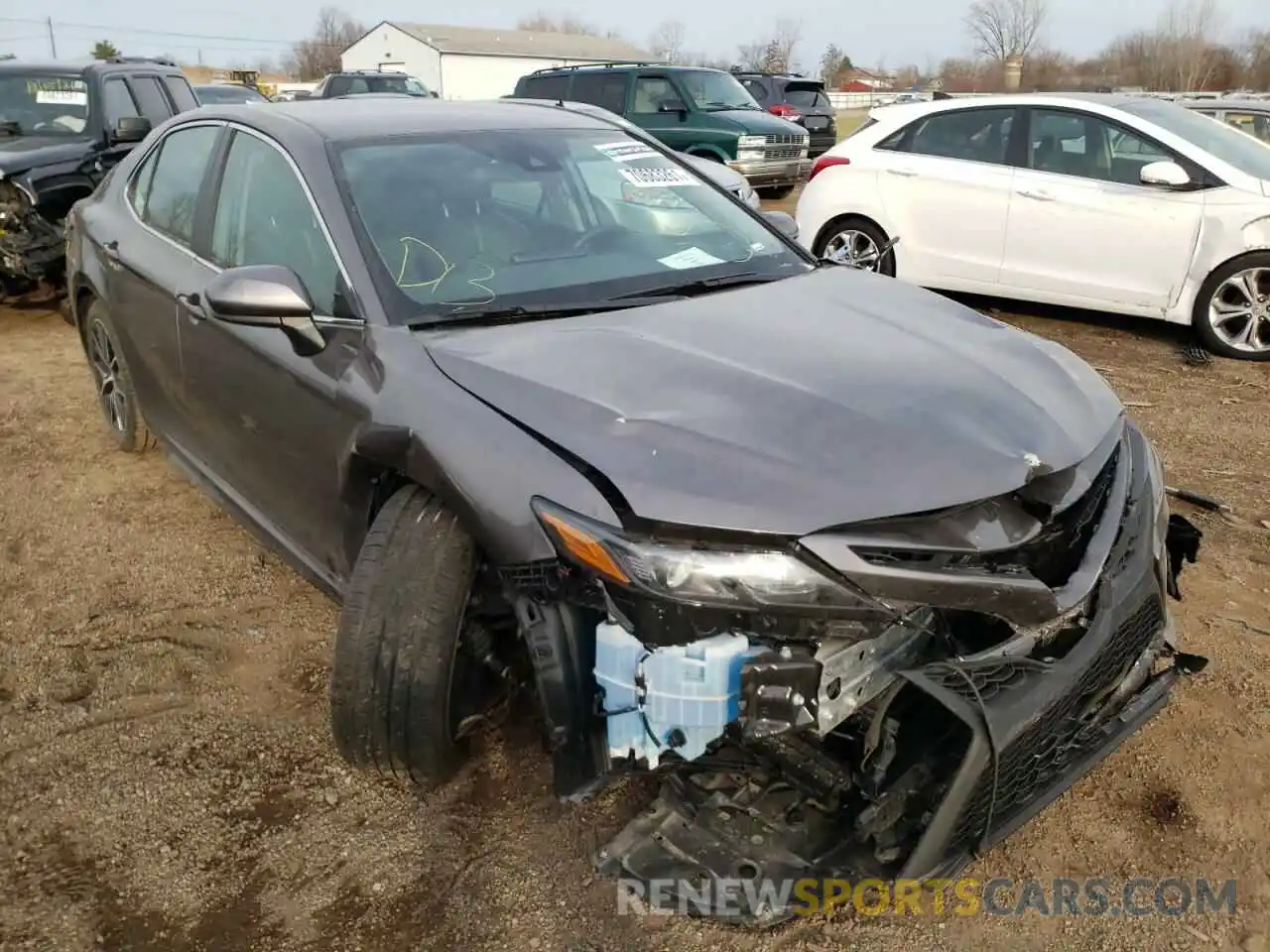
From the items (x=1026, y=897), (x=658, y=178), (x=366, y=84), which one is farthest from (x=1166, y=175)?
(x=366, y=84)

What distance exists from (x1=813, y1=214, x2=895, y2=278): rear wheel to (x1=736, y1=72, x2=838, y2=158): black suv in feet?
37.2

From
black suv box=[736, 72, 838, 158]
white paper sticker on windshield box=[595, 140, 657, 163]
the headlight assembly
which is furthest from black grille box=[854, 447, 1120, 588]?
black suv box=[736, 72, 838, 158]

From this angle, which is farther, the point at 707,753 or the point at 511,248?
the point at 511,248

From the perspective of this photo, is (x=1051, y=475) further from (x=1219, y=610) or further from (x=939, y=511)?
(x=1219, y=610)

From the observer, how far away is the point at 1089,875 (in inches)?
95.0

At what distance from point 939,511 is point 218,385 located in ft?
7.74

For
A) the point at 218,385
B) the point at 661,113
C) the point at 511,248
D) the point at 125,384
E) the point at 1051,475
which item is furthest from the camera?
the point at 661,113

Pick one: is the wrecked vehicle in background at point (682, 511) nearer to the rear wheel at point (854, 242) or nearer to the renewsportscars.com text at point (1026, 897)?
the renewsportscars.com text at point (1026, 897)

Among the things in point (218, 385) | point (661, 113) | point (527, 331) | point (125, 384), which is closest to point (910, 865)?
point (527, 331)

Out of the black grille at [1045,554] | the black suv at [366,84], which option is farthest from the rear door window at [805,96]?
the black grille at [1045,554]

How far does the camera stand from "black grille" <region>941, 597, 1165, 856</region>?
199 cm

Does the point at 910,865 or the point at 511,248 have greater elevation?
the point at 511,248

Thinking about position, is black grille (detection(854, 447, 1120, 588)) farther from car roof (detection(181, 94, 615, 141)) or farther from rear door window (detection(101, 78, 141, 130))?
rear door window (detection(101, 78, 141, 130))

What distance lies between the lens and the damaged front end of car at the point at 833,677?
1.99 meters
